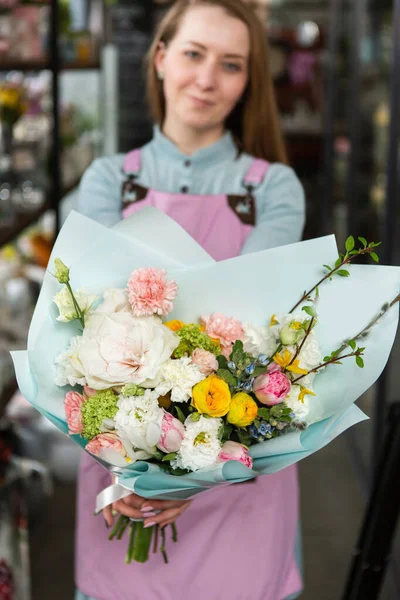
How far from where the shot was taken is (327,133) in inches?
267

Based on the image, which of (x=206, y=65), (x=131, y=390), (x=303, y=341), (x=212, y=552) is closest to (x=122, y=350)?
(x=131, y=390)

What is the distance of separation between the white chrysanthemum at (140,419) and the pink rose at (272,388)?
157 millimetres

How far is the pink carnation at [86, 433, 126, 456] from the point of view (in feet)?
4.59

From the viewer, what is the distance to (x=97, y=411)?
4.60 ft

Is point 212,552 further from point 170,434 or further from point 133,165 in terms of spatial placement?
point 133,165

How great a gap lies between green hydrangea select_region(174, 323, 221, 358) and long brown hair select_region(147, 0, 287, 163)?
0.90 metres

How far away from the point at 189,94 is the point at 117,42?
277 centimetres

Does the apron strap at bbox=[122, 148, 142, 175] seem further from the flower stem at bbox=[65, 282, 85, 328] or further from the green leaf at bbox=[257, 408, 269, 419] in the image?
the green leaf at bbox=[257, 408, 269, 419]

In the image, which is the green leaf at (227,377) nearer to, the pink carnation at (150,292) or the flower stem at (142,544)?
the pink carnation at (150,292)

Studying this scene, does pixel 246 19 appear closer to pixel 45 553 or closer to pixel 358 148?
pixel 45 553

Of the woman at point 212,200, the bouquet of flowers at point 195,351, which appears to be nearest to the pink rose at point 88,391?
the bouquet of flowers at point 195,351

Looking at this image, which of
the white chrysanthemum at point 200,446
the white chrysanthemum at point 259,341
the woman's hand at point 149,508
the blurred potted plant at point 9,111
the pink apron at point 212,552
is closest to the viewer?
the white chrysanthemum at point 200,446

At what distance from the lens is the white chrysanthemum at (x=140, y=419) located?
1.37 metres

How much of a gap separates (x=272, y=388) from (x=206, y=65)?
94 centimetres
